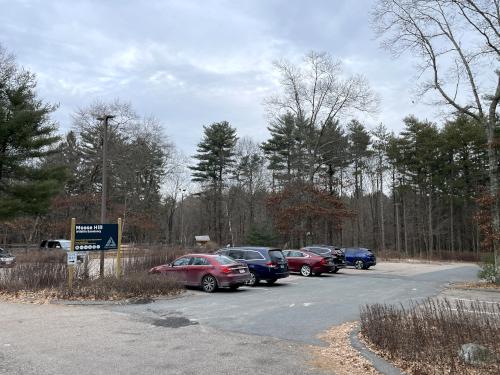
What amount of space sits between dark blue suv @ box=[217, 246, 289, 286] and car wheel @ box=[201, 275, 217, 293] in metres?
3.07

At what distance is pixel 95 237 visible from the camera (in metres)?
17.1

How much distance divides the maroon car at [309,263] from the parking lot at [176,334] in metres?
9.75

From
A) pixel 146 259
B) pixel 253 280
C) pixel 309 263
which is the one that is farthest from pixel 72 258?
pixel 309 263

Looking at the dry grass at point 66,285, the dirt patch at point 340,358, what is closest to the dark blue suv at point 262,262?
the dry grass at point 66,285

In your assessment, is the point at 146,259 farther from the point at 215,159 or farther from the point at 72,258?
the point at 215,159

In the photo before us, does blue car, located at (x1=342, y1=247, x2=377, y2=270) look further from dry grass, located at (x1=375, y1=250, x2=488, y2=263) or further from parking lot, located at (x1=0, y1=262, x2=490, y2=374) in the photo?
dry grass, located at (x1=375, y1=250, x2=488, y2=263)

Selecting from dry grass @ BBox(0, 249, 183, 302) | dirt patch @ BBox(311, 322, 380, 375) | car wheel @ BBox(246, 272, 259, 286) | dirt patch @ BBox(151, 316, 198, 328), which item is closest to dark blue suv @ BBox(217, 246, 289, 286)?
car wheel @ BBox(246, 272, 259, 286)

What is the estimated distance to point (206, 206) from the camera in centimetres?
6844

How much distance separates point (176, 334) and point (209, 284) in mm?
8032

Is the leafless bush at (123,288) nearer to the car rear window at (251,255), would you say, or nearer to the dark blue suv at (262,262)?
the dark blue suv at (262,262)

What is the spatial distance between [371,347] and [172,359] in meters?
3.37

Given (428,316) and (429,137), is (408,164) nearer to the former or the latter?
(429,137)

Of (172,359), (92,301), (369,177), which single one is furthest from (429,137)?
(172,359)

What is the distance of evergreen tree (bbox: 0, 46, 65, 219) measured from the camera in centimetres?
2942
